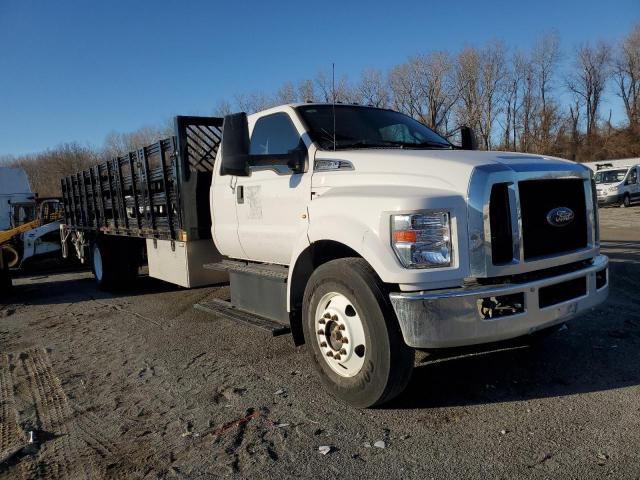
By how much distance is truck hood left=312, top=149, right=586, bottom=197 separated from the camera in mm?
A: 3281

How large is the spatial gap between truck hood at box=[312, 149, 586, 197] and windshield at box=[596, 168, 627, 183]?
2605cm

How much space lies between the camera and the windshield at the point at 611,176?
26.0 m

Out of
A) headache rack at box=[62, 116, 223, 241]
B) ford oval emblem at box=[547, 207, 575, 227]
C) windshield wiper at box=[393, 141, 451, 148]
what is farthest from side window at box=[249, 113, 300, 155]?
ford oval emblem at box=[547, 207, 575, 227]

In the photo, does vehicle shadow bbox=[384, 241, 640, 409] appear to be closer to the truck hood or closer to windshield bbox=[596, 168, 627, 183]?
the truck hood

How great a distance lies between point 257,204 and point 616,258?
669 centimetres

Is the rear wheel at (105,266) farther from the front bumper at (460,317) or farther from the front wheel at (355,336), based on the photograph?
the front bumper at (460,317)

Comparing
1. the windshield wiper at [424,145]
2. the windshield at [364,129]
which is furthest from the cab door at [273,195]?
the windshield wiper at [424,145]

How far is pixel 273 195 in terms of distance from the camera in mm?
4527

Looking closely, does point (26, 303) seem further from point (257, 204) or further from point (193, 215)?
point (257, 204)

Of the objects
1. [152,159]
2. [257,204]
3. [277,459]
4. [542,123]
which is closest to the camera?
[277,459]

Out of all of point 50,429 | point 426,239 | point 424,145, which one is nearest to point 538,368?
point 426,239

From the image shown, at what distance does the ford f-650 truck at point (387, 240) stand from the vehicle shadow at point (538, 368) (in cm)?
63

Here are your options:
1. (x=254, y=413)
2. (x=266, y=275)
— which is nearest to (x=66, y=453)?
(x=254, y=413)

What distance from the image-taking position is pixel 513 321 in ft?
10.4
